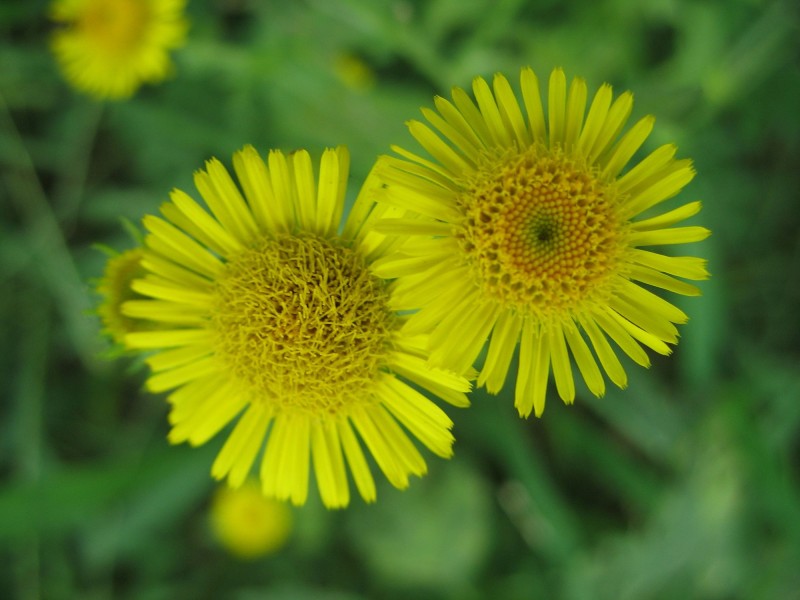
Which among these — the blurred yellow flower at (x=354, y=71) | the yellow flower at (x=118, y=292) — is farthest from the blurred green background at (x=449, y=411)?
the yellow flower at (x=118, y=292)

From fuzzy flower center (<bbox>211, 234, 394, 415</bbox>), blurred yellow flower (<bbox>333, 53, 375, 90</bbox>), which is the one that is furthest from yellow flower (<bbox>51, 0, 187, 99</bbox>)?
fuzzy flower center (<bbox>211, 234, 394, 415</bbox>)

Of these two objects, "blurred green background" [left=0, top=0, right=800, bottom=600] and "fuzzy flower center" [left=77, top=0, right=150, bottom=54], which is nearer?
"blurred green background" [left=0, top=0, right=800, bottom=600]

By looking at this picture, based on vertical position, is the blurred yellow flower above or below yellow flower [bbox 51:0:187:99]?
below

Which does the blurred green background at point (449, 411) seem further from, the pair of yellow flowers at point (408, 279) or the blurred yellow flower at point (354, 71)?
the pair of yellow flowers at point (408, 279)

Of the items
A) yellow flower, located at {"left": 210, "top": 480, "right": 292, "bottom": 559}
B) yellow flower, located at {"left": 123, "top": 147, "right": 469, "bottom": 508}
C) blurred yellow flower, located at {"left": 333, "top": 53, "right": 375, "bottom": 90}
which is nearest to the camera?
yellow flower, located at {"left": 123, "top": 147, "right": 469, "bottom": 508}

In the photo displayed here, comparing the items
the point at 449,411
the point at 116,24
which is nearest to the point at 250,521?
the point at 449,411

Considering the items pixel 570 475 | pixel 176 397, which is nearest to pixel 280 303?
pixel 176 397

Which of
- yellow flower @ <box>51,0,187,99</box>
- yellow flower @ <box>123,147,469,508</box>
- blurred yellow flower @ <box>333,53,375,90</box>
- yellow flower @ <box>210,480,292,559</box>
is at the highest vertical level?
yellow flower @ <box>51,0,187,99</box>

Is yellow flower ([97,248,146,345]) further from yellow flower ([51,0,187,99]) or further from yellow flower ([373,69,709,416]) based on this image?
yellow flower ([51,0,187,99])
